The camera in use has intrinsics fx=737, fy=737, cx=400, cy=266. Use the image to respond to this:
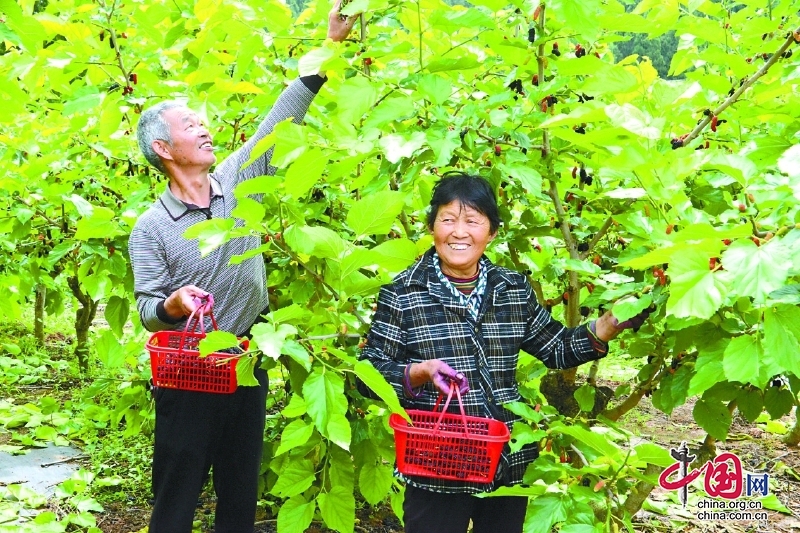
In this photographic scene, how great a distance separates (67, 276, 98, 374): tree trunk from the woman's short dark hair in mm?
3553

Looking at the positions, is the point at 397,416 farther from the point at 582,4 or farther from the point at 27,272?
the point at 27,272

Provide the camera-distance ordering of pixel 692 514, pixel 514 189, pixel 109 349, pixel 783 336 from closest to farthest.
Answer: pixel 783 336, pixel 514 189, pixel 109 349, pixel 692 514

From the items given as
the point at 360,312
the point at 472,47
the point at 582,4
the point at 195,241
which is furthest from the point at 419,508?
the point at 472,47

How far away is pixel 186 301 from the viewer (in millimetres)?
1895

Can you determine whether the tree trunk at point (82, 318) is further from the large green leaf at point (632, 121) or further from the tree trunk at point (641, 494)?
the large green leaf at point (632, 121)

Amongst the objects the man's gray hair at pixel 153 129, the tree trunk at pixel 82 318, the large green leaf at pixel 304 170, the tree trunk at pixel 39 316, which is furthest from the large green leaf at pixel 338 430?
the tree trunk at pixel 39 316

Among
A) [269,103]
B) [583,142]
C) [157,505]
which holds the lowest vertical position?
[157,505]

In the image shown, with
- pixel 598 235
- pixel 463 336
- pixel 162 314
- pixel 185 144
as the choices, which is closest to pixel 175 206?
pixel 185 144

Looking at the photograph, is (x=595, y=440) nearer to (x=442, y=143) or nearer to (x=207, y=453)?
→ (x=442, y=143)

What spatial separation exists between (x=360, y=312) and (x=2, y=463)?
2.49 m

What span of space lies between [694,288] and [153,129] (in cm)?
165

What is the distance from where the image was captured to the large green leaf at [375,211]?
65.1 inches

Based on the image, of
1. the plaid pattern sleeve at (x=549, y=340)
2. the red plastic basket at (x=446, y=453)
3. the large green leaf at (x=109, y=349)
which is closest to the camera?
the red plastic basket at (x=446, y=453)

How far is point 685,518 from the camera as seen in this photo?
3219 mm
